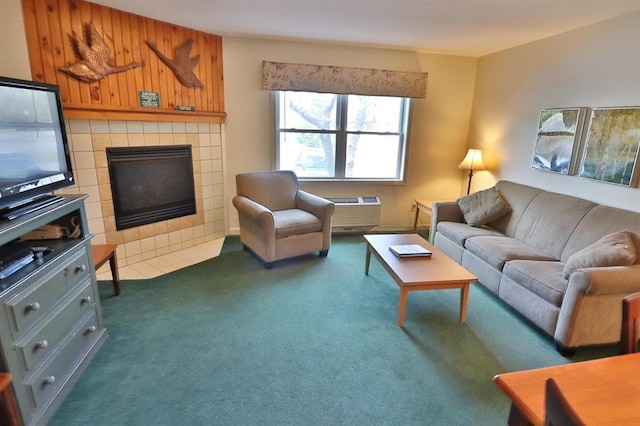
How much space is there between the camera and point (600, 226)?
8.48 feet

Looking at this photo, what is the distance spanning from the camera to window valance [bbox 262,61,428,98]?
3797mm

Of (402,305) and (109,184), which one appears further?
(109,184)

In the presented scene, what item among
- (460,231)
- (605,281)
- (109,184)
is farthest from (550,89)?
(109,184)

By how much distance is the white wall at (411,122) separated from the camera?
3.85 meters

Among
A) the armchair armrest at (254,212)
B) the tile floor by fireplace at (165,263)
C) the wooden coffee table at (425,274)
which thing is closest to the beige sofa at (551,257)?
the wooden coffee table at (425,274)

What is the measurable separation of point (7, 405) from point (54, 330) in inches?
14.6

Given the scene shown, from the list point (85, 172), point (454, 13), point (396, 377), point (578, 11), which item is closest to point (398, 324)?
point (396, 377)

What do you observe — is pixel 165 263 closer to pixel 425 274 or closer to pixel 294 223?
pixel 294 223

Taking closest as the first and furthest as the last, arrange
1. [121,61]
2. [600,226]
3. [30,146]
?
[30,146] < [600,226] < [121,61]

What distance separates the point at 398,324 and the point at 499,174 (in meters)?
2.54

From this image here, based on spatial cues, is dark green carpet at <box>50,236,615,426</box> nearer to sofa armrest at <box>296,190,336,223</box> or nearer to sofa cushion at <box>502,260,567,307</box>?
sofa cushion at <box>502,260,567,307</box>

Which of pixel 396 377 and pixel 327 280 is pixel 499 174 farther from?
pixel 396 377

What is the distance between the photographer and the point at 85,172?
293 cm

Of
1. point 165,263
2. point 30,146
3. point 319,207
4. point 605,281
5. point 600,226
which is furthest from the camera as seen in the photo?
point 319,207
